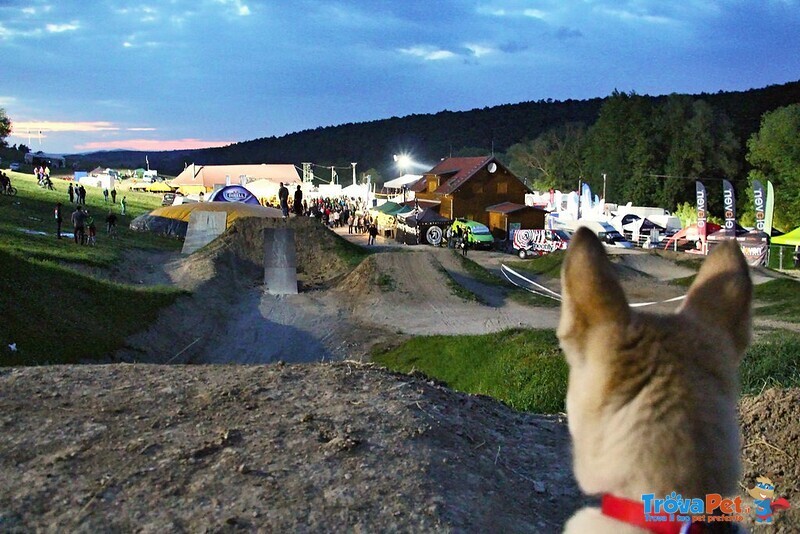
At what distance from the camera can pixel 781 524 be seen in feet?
19.5

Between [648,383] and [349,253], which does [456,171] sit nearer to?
[349,253]

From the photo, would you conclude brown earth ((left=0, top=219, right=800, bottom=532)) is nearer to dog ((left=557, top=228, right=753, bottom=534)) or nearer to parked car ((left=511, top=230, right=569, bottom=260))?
dog ((left=557, top=228, right=753, bottom=534))

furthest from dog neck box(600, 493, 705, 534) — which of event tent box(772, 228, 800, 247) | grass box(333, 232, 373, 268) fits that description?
event tent box(772, 228, 800, 247)

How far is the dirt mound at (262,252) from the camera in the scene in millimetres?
30594

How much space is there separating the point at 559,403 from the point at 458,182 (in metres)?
46.8

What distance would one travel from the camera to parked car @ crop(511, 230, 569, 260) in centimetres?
4437

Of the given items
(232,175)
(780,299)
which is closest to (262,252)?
(780,299)

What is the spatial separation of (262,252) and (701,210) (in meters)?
27.1

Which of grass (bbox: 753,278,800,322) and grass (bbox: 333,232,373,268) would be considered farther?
grass (bbox: 333,232,373,268)

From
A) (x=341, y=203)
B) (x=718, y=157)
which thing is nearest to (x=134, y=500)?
(x=341, y=203)

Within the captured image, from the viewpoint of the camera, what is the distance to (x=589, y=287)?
1777 millimetres

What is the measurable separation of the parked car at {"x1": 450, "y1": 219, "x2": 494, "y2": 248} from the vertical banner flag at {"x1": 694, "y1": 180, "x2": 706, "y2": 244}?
1362cm

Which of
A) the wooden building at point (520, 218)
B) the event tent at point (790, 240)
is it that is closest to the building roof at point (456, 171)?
the wooden building at point (520, 218)

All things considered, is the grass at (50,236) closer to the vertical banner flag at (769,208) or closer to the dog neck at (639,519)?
the dog neck at (639,519)
